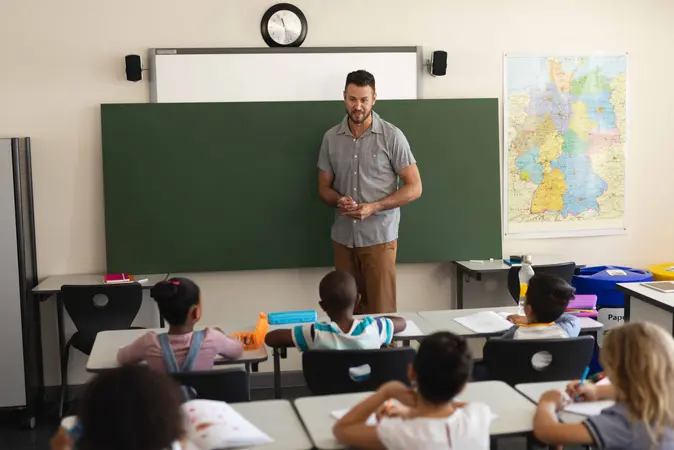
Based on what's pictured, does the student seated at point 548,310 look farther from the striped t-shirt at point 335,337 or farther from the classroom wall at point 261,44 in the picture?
the classroom wall at point 261,44

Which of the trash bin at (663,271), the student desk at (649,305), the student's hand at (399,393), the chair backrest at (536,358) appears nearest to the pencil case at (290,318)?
the chair backrest at (536,358)

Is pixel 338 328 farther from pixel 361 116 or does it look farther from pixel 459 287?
pixel 459 287

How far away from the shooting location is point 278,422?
8.55 ft

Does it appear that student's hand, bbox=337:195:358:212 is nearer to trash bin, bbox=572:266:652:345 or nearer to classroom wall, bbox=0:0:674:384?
classroom wall, bbox=0:0:674:384

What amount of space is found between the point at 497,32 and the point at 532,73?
1.28ft

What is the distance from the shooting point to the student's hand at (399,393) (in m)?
2.39

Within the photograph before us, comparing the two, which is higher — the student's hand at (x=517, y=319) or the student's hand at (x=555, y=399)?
the student's hand at (x=517, y=319)

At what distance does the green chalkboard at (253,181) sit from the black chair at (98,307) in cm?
60

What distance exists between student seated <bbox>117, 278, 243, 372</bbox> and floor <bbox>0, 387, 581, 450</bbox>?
5.96 ft

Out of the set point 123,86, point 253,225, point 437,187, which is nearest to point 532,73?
point 437,187

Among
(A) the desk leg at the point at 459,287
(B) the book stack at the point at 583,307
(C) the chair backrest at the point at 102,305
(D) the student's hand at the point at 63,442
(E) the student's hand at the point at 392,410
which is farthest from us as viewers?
(A) the desk leg at the point at 459,287

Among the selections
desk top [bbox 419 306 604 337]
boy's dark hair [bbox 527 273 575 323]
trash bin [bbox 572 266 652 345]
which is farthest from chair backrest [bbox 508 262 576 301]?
boy's dark hair [bbox 527 273 575 323]

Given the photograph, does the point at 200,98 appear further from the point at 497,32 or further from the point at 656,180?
the point at 656,180

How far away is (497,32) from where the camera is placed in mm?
5684
